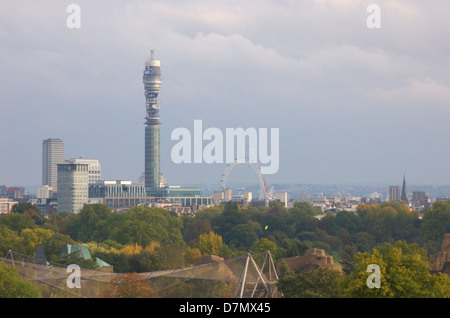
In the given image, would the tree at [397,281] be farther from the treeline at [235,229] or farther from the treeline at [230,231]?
the treeline at [235,229]

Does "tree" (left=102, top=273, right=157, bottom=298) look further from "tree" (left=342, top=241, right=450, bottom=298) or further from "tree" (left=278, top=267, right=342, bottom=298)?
"tree" (left=342, top=241, right=450, bottom=298)

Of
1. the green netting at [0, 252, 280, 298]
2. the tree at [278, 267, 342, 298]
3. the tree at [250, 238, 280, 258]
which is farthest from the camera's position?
the tree at [250, 238, 280, 258]

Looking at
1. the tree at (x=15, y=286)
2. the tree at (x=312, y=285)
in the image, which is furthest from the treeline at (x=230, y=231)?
the tree at (x=15, y=286)

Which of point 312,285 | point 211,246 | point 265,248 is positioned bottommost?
point 211,246

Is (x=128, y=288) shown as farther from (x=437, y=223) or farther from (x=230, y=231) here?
(x=437, y=223)

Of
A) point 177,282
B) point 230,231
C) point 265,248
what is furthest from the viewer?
point 230,231

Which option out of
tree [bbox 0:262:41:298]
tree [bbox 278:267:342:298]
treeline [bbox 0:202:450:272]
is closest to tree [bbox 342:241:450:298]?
tree [bbox 278:267:342:298]

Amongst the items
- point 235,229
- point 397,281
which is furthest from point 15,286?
point 235,229
